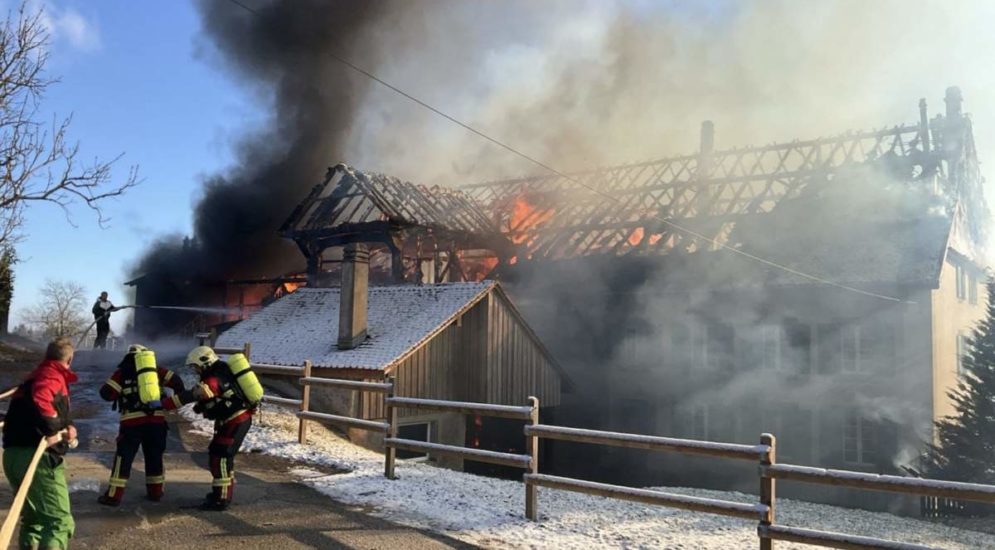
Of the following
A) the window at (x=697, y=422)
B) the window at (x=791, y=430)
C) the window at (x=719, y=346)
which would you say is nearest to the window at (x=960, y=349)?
the window at (x=791, y=430)

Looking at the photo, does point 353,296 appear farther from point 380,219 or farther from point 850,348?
point 850,348

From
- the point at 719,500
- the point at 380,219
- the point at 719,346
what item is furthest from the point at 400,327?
the point at 719,346

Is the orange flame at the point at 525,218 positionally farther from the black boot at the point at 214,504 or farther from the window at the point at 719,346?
the black boot at the point at 214,504

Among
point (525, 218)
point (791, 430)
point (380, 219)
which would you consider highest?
point (525, 218)

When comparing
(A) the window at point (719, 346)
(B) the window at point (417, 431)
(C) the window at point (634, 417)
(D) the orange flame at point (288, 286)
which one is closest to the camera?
(B) the window at point (417, 431)

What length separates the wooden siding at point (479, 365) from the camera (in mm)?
14078

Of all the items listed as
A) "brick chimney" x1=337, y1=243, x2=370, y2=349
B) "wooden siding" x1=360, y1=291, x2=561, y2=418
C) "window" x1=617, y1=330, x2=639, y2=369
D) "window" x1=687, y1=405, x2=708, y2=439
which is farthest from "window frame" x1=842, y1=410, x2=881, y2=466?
"brick chimney" x1=337, y1=243, x2=370, y2=349

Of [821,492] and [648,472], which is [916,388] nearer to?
[821,492]

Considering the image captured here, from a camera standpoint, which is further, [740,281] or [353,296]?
[740,281]

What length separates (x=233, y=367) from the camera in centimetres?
652

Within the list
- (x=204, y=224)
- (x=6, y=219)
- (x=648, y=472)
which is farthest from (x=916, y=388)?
(x=204, y=224)

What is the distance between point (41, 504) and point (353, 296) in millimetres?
9630

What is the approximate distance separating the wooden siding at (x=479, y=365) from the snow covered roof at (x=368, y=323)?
0.36 meters

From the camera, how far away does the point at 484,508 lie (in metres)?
7.04
